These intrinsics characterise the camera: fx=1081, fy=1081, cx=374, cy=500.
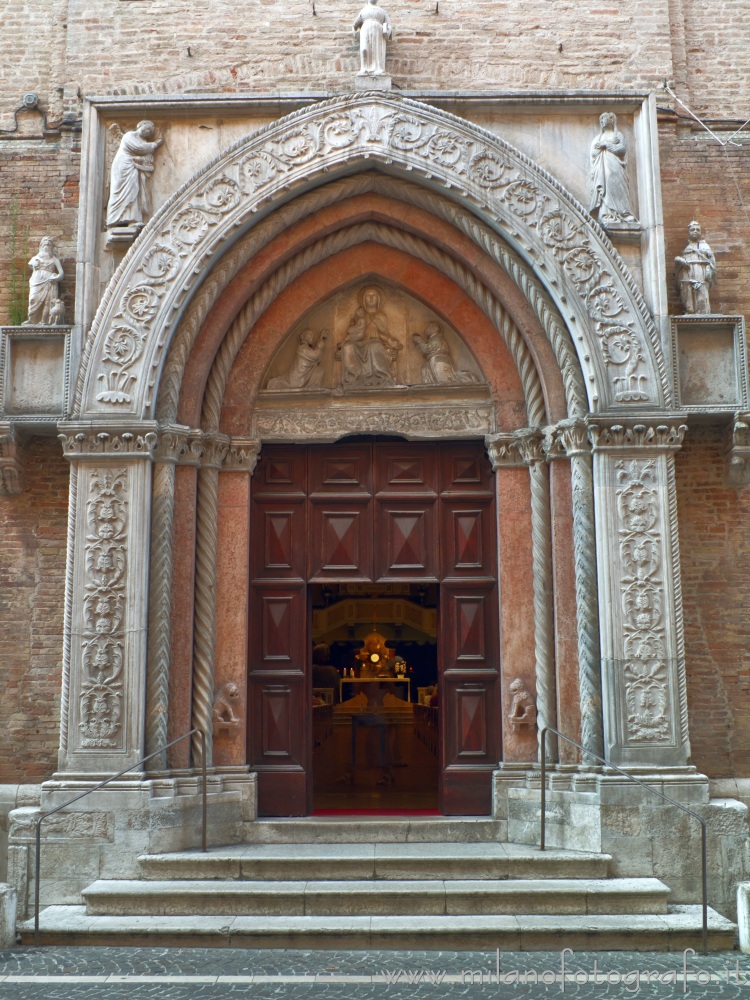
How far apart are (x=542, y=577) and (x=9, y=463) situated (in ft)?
15.3

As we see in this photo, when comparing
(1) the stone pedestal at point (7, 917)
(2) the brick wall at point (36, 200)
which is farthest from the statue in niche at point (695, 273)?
(1) the stone pedestal at point (7, 917)

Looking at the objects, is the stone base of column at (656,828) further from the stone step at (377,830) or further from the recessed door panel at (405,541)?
the recessed door panel at (405,541)

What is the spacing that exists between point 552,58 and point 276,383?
12.9 feet

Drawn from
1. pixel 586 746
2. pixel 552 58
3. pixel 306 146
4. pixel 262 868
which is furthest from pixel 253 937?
pixel 552 58

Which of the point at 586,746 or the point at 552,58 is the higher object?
the point at 552,58

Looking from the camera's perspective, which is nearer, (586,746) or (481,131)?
(586,746)

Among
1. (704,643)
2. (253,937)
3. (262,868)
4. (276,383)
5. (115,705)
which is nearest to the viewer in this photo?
(253,937)

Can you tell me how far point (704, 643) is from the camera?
9305 mm

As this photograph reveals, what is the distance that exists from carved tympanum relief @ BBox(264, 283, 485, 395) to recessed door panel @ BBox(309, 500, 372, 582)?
1086mm

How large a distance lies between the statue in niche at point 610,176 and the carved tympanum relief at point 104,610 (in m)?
4.68

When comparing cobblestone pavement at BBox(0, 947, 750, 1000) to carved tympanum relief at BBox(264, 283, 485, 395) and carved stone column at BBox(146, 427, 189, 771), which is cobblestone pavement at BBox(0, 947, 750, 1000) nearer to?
carved stone column at BBox(146, 427, 189, 771)

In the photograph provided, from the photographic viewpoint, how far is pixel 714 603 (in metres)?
9.35

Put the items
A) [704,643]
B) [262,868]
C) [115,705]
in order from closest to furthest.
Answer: [262,868] → [115,705] → [704,643]

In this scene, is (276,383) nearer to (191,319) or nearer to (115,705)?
(191,319)
